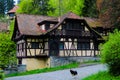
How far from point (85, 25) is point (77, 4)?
16423mm

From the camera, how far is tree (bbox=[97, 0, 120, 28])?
4381 centimetres

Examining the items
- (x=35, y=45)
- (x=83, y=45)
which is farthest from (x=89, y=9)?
(x=35, y=45)

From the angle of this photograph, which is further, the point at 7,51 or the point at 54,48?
the point at 7,51

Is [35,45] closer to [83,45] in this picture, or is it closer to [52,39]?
[52,39]

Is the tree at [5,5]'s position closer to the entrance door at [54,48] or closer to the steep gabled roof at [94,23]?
the steep gabled roof at [94,23]

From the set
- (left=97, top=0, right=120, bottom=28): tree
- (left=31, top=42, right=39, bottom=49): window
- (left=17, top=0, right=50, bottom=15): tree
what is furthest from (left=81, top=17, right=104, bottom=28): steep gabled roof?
(left=17, top=0, right=50, bottom=15): tree

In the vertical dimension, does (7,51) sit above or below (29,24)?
below

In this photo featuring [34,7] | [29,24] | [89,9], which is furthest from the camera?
[89,9]

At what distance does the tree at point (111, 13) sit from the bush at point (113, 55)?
2308 centimetres

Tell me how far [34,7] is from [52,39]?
2088cm

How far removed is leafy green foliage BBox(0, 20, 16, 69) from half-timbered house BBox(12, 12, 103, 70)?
358cm

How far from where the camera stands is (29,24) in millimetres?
43844

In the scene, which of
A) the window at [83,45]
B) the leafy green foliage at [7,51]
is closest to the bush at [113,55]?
the window at [83,45]

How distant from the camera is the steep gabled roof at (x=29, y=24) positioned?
4200 centimetres
